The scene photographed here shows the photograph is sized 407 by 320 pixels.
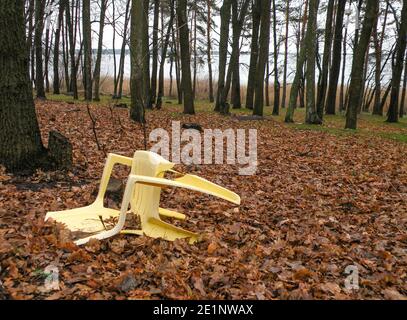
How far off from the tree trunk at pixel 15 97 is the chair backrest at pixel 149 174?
261 centimetres

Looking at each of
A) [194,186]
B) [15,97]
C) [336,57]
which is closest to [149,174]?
[194,186]

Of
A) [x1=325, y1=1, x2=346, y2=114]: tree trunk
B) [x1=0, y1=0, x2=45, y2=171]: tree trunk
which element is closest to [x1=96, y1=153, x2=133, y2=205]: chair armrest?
[x1=0, y1=0, x2=45, y2=171]: tree trunk

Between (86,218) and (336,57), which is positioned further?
(336,57)

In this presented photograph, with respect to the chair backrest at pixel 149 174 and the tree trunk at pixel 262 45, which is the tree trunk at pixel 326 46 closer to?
the tree trunk at pixel 262 45

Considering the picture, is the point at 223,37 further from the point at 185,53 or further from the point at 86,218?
the point at 86,218

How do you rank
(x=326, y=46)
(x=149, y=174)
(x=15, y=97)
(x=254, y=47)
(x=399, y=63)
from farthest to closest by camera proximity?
1. (x=254, y=47)
2. (x=399, y=63)
3. (x=326, y=46)
4. (x=15, y=97)
5. (x=149, y=174)

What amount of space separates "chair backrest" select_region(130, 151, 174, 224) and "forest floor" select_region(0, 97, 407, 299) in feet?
1.27

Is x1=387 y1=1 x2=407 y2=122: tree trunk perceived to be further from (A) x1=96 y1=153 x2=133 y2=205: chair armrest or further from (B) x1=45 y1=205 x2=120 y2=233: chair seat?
(B) x1=45 y1=205 x2=120 y2=233: chair seat

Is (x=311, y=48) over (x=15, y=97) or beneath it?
over

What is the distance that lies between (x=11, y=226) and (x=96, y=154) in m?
4.01

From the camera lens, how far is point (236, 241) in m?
4.82

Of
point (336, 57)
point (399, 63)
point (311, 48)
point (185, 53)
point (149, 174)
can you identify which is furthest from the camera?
point (336, 57)

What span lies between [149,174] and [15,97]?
3.12 meters
